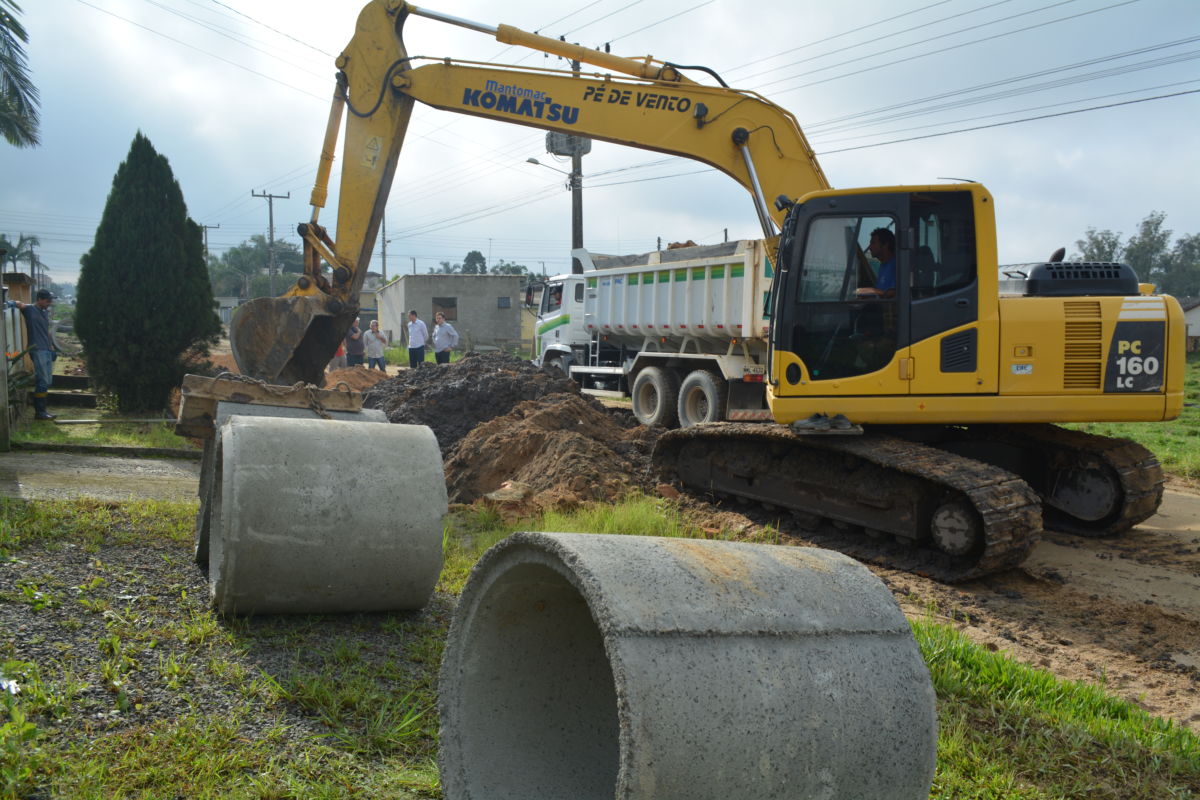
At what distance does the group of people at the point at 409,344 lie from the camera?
2109 cm

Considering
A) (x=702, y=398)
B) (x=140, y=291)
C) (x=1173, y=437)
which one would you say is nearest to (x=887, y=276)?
(x=702, y=398)

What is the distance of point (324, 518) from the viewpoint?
450cm

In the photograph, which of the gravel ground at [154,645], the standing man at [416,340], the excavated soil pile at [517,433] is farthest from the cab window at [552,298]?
the gravel ground at [154,645]

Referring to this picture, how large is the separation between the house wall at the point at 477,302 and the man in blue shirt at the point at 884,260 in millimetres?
37127

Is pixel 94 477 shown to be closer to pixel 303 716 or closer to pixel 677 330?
pixel 303 716

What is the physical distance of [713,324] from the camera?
12.6m

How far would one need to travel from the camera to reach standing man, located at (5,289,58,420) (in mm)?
12867

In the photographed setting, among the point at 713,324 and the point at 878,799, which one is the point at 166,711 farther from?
the point at 713,324

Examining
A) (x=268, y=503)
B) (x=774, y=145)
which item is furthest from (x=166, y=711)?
(x=774, y=145)

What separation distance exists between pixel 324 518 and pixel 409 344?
632 inches

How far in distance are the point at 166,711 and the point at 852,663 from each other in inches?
102

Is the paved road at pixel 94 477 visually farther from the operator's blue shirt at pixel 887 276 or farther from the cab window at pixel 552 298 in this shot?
the cab window at pixel 552 298

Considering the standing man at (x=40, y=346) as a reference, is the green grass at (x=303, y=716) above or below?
below

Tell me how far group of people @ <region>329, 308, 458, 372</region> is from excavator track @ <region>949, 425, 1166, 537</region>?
46.4 ft
